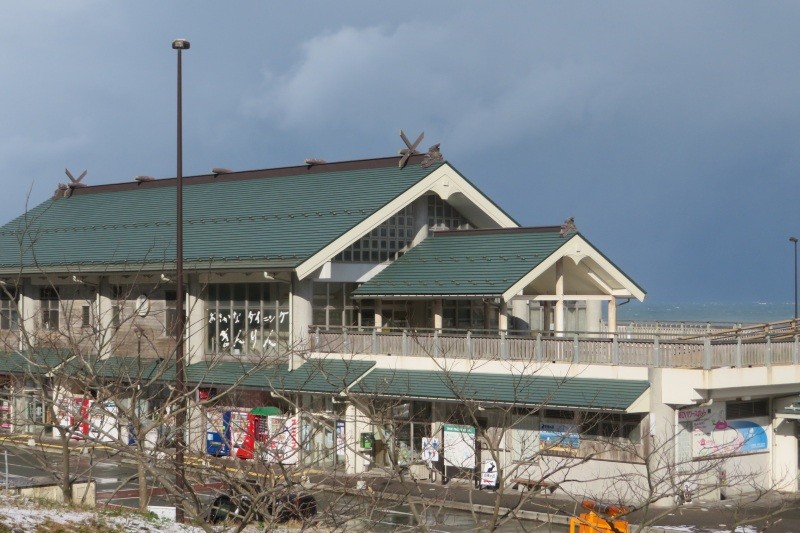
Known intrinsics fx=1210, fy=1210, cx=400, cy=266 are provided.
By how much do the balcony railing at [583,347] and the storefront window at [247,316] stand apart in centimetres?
188

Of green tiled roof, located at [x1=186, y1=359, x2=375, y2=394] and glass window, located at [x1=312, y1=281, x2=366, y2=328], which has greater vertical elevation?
glass window, located at [x1=312, y1=281, x2=366, y2=328]

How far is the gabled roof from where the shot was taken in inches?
1494

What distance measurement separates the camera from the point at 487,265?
1540 inches

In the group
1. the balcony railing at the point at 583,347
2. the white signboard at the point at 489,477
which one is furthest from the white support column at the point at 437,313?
the white signboard at the point at 489,477

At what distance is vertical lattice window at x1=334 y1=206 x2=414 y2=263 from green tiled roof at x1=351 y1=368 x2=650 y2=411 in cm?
624

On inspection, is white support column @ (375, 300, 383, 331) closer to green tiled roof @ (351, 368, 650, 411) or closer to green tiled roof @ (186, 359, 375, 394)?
green tiled roof @ (186, 359, 375, 394)

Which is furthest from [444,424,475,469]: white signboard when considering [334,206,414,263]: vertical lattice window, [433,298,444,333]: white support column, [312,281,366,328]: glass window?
[334,206,414,263]: vertical lattice window

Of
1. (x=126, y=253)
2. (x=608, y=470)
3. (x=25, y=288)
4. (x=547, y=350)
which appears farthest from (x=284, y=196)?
(x=608, y=470)

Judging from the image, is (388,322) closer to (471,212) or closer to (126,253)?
(471,212)

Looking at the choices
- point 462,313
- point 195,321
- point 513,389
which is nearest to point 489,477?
point 513,389

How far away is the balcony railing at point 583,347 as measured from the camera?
32.6 metres

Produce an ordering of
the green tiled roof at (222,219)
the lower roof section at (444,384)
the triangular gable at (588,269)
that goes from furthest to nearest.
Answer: the green tiled roof at (222,219) < the triangular gable at (588,269) < the lower roof section at (444,384)

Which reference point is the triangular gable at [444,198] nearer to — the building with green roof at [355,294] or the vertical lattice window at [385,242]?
the building with green roof at [355,294]

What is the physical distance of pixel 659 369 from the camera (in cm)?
3238
